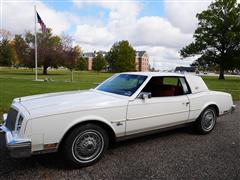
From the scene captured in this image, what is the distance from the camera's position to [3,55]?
64000 mm

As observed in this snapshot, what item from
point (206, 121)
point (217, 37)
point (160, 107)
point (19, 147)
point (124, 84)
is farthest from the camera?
point (217, 37)

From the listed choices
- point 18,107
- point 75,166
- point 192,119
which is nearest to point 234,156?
point 192,119

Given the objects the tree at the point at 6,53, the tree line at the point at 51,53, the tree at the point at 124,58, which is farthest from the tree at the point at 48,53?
the tree at the point at 124,58

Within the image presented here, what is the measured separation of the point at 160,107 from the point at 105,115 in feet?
4.13

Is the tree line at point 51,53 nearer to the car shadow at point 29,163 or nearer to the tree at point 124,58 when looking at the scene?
the tree at point 124,58

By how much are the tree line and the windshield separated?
34970 mm

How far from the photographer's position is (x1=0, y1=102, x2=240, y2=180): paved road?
347cm

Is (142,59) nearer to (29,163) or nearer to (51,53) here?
(51,53)

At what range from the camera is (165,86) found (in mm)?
5270

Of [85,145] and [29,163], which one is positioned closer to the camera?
[85,145]

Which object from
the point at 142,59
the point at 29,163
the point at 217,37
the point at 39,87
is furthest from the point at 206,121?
the point at 142,59

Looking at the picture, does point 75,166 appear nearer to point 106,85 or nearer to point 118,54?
point 106,85

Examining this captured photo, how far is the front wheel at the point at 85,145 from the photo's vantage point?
3.60 metres

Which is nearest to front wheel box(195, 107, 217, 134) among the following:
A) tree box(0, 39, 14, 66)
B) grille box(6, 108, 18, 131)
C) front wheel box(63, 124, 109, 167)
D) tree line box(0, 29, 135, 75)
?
front wheel box(63, 124, 109, 167)
